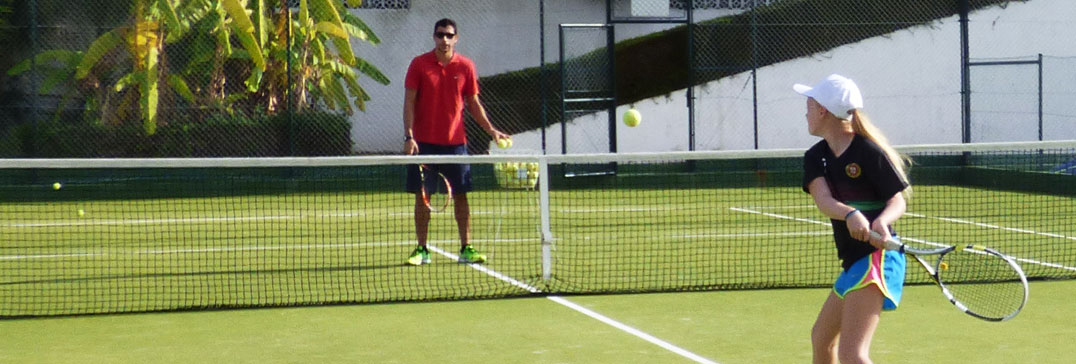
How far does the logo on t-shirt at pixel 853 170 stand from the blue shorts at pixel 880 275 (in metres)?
0.25

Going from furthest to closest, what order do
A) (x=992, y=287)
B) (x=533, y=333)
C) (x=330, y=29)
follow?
(x=330, y=29) < (x=533, y=333) < (x=992, y=287)

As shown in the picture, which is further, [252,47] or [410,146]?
[252,47]

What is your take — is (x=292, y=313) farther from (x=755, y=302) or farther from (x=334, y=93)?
(x=334, y=93)

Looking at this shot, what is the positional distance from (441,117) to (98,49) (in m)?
10.0

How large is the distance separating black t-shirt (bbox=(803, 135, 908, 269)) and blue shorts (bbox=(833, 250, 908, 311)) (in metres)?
0.03

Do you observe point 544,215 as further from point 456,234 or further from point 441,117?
point 456,234

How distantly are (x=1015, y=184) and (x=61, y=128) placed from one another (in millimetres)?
12024

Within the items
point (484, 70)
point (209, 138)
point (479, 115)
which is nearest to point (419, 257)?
point (479, 115)

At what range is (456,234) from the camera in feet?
35.8

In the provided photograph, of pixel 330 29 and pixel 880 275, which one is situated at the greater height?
pixel 330 29

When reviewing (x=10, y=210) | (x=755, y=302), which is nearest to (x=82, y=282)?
(x=755, y=302)

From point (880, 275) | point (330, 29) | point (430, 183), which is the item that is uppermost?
point (330, 29)

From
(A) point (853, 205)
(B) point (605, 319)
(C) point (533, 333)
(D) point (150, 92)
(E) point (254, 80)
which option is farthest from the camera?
(E) point (254, 80)

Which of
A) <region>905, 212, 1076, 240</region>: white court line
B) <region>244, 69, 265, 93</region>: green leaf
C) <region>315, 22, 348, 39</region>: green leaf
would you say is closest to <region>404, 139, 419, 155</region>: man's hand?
<region>905, 212, 1076, 240</region>: white court line
